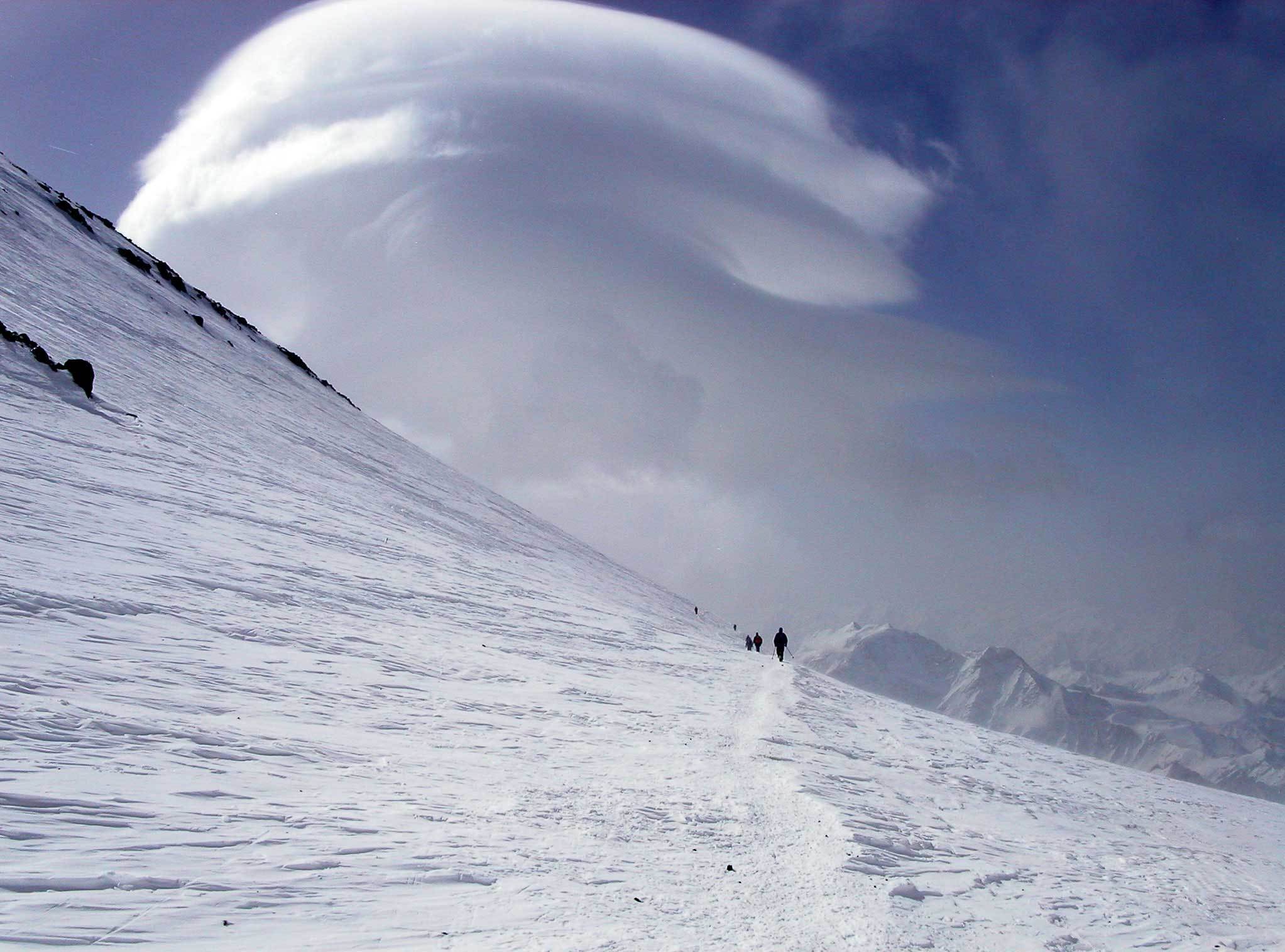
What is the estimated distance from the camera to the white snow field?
668 centimetres

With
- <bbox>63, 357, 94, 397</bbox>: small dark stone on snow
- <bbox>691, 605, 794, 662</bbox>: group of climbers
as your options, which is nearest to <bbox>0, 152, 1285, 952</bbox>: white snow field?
<bbox>63, 357, 94, 397</bbox>: small dark stone on snow

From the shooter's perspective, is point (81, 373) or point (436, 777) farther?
point (81, 373)

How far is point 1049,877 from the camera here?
36.6 ft

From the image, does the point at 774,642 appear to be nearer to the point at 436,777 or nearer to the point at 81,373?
the point at 436,777

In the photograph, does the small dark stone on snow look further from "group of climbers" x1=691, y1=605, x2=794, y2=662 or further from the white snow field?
"group of climbers" x1=691, y1=605, x2=794, y2=662

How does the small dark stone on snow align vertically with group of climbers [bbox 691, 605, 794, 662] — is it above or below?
above

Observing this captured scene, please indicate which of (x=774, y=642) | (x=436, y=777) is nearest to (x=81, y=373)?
(x=436, y=777)

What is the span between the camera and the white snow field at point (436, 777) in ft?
A: 21.9

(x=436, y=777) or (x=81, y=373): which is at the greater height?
(x=81, y=373)

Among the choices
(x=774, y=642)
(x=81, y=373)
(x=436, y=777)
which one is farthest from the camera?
(x=774, y=642)

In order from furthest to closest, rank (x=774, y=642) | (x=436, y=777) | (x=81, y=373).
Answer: (x=774, y=642), (x=81, y=373), (x=436, y=777)

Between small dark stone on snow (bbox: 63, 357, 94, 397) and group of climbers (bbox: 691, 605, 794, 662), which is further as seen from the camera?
group of climbers (bbox: 691, 605, 794, 662)

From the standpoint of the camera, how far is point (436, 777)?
977 centimetres

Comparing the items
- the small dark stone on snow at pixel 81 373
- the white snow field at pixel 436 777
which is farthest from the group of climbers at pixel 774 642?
the small dark stone on snow at pixel 81 373
